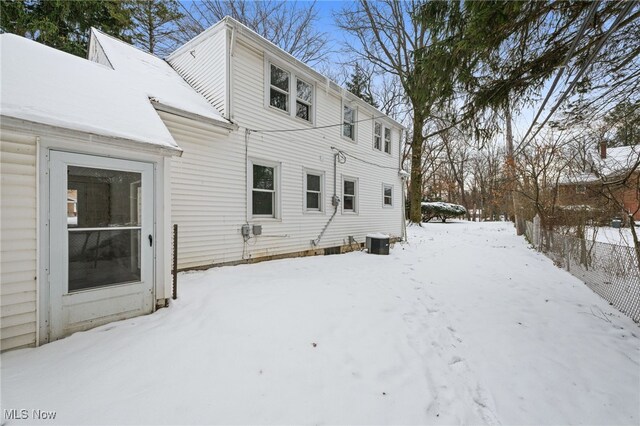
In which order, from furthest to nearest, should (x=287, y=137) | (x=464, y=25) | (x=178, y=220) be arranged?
(x=287, y=137) → (x=178, y=220) → (x=464, y=25)

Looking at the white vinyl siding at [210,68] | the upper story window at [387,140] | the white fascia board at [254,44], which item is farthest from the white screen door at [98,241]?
the upper story window at [387,140]

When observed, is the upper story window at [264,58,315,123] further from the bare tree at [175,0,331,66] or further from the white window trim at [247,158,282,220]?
the bare tree at [175,0,331,66]

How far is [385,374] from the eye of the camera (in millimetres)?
2479

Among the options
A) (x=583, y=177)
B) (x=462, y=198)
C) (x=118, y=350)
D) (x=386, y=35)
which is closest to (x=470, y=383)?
(x=118, y=350)

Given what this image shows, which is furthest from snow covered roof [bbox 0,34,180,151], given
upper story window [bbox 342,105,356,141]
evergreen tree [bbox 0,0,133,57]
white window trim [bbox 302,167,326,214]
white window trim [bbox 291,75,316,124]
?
evergreen tree [bbox 0,0,133,57]

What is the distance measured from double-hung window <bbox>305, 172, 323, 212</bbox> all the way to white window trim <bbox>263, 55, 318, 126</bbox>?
1.61 meters

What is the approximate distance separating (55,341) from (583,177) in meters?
11.9

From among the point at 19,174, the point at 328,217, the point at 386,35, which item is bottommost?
the point at 328,217

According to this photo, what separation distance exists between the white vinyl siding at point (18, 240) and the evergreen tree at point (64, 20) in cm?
937

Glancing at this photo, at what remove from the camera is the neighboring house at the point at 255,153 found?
18.9 ft

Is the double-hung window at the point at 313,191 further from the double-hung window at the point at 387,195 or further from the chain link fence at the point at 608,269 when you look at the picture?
the chain link fence at the point at 608,269

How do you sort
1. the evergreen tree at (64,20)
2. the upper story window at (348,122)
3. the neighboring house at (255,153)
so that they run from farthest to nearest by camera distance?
the upper story window at (348,122) < the evergreen tree at (64,20) < the neighboring house at (255,153)

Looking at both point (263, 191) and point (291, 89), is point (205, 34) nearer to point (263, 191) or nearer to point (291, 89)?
point (291, 89)

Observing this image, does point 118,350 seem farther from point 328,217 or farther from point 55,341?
point 328,217
